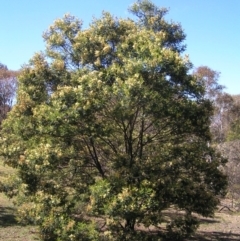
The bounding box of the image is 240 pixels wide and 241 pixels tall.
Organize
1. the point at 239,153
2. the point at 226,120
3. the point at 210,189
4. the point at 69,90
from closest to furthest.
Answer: the point at 69,90 → the point at 210,189 → the point at 239,153 → the point at 226,120

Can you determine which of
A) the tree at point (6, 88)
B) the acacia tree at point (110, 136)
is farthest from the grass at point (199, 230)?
the tree at point (6, 88)

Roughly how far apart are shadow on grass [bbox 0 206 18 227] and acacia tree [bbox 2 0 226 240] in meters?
4.37

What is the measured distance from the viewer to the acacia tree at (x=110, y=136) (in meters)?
8.75

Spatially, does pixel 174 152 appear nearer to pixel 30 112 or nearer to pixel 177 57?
pixel 177 57

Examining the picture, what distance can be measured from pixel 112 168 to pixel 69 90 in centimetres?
257

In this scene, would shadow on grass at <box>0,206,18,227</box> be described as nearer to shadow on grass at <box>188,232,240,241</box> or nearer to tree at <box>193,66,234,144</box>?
shadow on grass at <box>188,232,240,241</box>

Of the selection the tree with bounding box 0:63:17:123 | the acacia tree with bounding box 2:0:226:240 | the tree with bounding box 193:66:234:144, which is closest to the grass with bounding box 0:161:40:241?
the acacia tree with bounding box 2:0:226:240

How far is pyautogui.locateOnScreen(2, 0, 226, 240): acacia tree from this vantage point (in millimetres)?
8750

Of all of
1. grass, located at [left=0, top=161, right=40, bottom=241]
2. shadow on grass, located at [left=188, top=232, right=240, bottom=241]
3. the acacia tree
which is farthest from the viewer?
shadow on grass, located at [left=188, top=232, right=240, bottom=241]

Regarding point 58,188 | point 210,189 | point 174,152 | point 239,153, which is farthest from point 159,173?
point 239,153

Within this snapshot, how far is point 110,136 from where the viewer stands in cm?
973

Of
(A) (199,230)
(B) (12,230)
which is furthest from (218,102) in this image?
(B) (12,230)

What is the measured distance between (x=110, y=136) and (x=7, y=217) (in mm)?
7555

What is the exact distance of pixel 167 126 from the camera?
32.7ft
